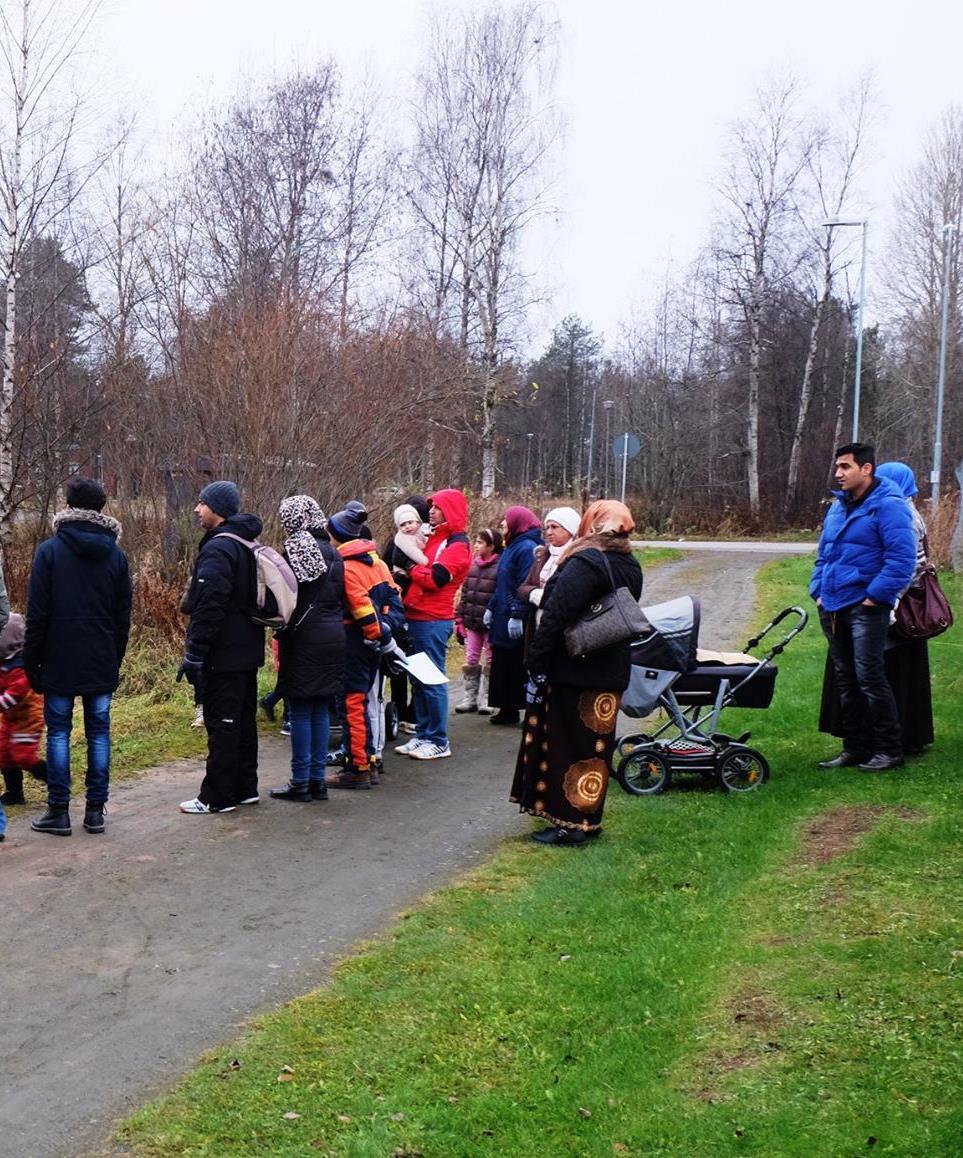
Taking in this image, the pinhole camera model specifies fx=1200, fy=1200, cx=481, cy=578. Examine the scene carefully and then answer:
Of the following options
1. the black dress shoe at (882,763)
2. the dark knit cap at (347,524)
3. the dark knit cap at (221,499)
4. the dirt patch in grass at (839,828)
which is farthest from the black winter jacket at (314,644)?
the black dress shoe at (882,763)

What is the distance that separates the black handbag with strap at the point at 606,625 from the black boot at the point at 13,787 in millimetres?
3671

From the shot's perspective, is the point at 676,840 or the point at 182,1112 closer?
the point at 182,1112

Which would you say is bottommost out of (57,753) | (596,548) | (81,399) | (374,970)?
(374,970)

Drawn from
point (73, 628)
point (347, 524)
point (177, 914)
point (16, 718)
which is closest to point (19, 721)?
point (16, 718)

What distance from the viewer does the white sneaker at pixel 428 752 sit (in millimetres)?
9359

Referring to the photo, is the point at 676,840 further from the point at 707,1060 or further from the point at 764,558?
the point at 764,558

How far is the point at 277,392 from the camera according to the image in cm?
1373

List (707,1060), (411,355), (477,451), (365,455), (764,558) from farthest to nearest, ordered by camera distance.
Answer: (764,558)
(477,451)
(411,355)
(365,455)
(707,1060)

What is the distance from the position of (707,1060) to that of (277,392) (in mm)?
10742

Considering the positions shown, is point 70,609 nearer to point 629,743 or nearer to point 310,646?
point 310,646

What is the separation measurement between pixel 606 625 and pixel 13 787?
3962 mm

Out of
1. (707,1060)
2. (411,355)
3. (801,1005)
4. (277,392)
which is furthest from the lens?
(411,355)

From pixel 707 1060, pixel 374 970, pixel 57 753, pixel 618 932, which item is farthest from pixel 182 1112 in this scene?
pixel 57 753

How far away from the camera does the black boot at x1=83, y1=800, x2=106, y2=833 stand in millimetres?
7035
